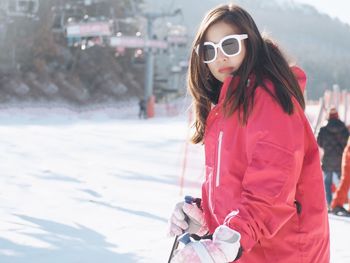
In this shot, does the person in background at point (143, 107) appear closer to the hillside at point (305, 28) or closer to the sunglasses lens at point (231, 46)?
the sunglasses lens at point (231, 46)

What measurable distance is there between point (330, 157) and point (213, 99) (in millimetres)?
6230

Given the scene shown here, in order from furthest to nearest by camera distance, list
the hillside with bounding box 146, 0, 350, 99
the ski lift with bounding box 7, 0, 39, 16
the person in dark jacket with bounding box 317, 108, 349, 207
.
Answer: the hillside with bounding box 146, 0, 350, 99, the ski lift with bounding box 7, 0, 39, 16, the person in dark jacket with bounding box 317, 108, 349, 207

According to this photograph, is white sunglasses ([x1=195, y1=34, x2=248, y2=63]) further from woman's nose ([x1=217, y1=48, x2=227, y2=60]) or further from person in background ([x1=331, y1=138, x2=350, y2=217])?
person in background ([x1=331, y1=138, x2=350, y2=217])

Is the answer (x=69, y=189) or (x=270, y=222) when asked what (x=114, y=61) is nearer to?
(x=69, y=189)

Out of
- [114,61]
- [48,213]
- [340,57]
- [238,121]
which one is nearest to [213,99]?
[238,121]

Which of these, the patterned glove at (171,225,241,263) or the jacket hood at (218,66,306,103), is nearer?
the patterned glove at (171,225,241,263)

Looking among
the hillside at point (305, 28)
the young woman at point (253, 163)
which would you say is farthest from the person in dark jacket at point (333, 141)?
the hillside at point (305, 28)

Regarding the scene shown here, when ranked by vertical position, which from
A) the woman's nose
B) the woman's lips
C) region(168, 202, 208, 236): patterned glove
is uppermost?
the woman's nose

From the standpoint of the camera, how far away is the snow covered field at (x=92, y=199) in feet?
13.9

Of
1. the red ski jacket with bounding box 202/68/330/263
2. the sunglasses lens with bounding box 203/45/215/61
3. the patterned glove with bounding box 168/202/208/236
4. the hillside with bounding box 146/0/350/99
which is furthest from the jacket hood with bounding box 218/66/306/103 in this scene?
the hillside with bounding box 146/0/350/99

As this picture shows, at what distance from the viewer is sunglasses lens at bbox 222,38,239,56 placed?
1661mm

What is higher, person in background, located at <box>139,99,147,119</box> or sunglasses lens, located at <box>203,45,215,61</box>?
sunglasses lens, located at <box>203,45,215,61</box>

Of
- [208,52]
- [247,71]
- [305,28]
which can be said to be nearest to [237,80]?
[247,71]

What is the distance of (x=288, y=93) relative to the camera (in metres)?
1.56
